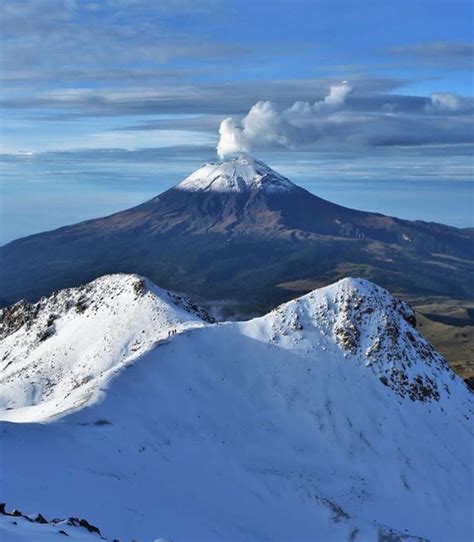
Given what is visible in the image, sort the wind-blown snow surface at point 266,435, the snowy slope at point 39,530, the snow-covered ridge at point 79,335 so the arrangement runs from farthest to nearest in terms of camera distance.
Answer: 1. the snow-covered ridge at point 79,335
2. the wind-blown snow surface at point 266,435
3. the snowy slope at point 39,530

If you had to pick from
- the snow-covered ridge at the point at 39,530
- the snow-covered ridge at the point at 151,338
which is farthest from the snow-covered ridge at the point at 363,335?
the snow-covered ridge at the point at 39,530

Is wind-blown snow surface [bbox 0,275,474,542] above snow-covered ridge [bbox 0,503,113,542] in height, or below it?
below

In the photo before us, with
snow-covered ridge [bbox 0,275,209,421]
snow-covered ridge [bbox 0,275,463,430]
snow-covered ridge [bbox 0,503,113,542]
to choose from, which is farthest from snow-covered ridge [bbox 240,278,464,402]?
snow-covered ridge [bbox 0,503,113,542]

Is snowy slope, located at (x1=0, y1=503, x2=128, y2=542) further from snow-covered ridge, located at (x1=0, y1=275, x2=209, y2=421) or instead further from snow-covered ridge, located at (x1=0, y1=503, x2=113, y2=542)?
snow-covered ridge, located at (x1=0, y1=275, x2=209, y2=421)

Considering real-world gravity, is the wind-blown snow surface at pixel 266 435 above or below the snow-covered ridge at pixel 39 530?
below

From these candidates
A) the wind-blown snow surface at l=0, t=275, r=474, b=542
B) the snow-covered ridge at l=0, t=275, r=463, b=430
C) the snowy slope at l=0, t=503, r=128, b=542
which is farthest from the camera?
the snow-covered ridge at l=0, t=275, r=463, b=430

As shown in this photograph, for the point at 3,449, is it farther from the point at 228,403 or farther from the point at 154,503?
the point at 228,403

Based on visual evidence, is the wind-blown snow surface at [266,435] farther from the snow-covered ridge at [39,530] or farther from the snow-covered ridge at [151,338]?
the snow-covered ridge at [39,530]

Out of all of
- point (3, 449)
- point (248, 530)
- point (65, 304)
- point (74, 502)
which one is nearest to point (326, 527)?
point (248, 530)
